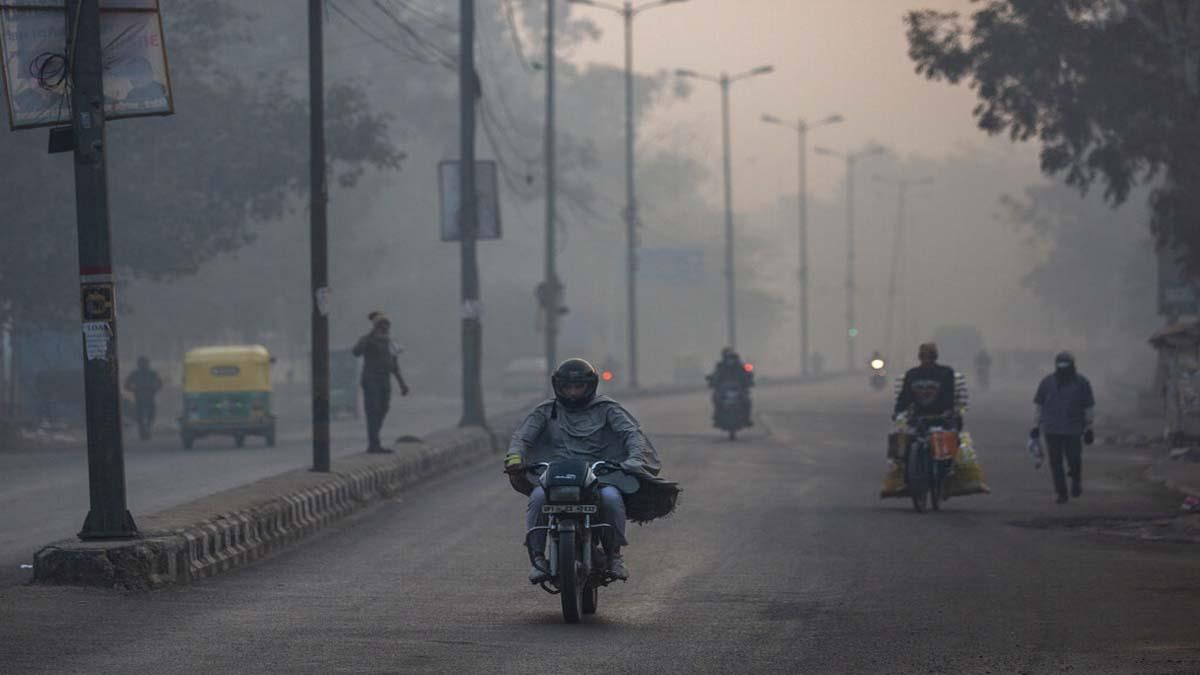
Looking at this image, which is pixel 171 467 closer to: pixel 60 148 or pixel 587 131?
pixel 60 148

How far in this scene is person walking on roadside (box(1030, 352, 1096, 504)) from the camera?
22688 millimetres

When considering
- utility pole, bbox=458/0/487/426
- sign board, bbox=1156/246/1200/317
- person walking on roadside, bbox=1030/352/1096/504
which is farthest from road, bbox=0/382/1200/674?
sign board, bbox=1156/246/1200/317

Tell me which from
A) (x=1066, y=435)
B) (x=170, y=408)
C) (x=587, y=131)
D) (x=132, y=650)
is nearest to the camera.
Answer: (x=132, y=650)

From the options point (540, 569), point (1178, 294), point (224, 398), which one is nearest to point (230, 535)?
point (540, 569)

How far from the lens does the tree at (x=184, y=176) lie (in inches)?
1591

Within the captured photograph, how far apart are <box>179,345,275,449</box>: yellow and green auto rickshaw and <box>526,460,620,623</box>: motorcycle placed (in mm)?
25795

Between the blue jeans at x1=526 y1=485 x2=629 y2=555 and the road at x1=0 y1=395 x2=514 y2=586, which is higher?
the blue jeans at x1=526 y1=485 x2=629 y2=555

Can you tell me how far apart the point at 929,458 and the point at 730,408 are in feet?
53.7

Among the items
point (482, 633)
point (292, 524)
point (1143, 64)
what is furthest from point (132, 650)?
point (1143, 64)

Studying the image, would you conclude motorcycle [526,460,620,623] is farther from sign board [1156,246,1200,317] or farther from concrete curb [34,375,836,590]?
sign board [1156,246,1200,317]

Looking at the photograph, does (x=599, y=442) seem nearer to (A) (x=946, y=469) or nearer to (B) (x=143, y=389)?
(A) (x=946, y=469)

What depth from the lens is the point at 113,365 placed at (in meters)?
15.0

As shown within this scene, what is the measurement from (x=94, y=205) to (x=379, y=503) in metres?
8.95

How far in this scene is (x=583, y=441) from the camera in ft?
42.2
